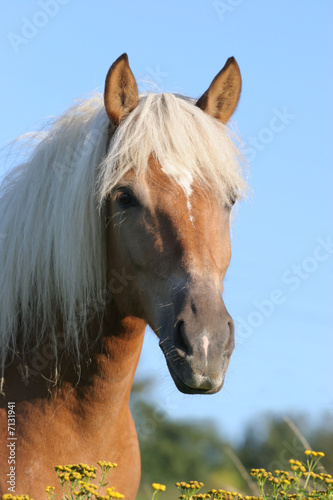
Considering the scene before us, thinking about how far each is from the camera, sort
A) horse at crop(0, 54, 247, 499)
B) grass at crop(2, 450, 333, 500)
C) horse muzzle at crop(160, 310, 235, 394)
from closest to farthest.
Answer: grass at crop(2, 450, 333, 500), horse muzzle at crop(160, 310, 235, 394), horse at crop(0, 54, 247, 499)

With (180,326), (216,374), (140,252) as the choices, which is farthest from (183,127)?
(216,374)

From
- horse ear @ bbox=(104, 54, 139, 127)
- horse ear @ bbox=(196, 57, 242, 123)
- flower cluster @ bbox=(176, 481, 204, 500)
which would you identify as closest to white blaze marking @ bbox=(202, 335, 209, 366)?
flower cluster @ bbox=(176, 481, 204, 500)

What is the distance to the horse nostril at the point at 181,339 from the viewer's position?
3.15 m

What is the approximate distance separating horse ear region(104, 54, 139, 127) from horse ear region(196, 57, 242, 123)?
532 mm

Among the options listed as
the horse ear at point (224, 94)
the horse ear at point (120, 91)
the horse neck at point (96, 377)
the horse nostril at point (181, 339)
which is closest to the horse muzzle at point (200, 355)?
the horse nostril at point (181, 339)

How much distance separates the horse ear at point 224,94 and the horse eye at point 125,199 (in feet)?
3.23

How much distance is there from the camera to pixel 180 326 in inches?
127

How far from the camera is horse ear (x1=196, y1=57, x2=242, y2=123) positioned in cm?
432

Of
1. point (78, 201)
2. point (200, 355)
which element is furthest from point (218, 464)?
point (200, 355)

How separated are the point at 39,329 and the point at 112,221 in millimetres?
862

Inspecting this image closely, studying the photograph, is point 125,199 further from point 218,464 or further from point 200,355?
point 218,464

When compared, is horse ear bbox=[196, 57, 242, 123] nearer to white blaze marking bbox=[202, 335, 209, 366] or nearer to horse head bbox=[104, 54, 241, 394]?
horse head bbox=[104, 54, 241, 394]

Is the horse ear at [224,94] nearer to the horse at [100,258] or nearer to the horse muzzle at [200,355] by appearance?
the horse at [100,258]

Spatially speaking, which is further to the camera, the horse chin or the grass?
the horse chin
